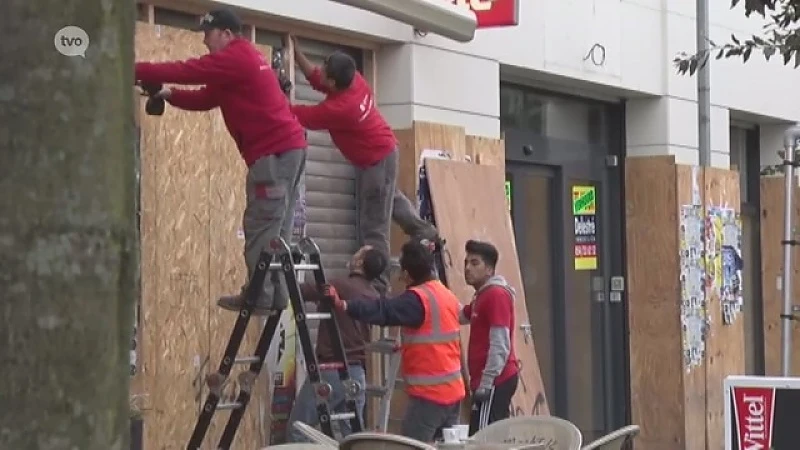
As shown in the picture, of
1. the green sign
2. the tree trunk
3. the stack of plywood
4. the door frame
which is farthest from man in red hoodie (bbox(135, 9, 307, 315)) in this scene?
the green sign

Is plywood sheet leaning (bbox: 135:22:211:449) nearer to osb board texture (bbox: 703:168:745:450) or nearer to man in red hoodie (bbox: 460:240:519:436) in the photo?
man in red hoodie (bbox: 460:240:519:436)

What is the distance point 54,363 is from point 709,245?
43.8ft

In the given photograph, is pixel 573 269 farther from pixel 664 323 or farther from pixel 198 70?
pixel 198 70

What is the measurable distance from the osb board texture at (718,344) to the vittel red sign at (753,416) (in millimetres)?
7147

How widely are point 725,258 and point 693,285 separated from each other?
105cm

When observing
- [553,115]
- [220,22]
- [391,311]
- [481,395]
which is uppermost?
[553,115]

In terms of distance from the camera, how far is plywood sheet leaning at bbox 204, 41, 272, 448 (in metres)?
9.63

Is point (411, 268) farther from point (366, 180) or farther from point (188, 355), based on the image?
point (188, 355)

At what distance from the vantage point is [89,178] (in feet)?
9.36

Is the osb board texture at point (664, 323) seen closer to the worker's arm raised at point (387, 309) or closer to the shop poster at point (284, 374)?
the shop poster at point (284, 374)

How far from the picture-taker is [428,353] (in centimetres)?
919

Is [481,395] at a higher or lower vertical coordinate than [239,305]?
lower

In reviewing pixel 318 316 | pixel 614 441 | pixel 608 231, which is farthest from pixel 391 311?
pixel 608 231

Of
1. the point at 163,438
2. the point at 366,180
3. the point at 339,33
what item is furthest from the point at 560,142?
the point at 163,438
